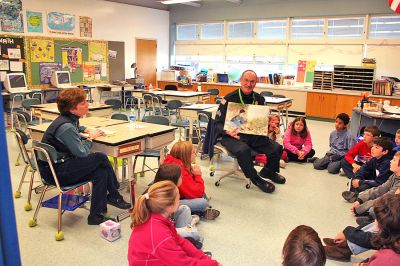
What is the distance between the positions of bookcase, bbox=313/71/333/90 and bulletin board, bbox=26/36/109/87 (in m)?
6.13

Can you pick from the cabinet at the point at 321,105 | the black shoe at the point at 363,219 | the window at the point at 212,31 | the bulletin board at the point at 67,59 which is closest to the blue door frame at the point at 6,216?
the black shoe at the point at 363,219

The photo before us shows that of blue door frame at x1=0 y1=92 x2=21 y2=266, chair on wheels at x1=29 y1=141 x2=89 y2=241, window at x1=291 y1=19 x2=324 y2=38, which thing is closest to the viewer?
blue door frame at x1=0 y1=92 x2=21 y2=266

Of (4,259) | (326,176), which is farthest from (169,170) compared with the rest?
(326,176)

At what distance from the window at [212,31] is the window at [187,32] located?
0.34 meters

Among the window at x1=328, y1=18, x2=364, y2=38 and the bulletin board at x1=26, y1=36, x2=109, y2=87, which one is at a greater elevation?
the window at x1=328, y1=18, x2=364, y2=38

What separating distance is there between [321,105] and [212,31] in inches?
189

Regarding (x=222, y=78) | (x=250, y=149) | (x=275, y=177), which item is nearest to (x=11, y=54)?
(x=222, y=78)

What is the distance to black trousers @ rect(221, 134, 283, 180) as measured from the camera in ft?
13.4

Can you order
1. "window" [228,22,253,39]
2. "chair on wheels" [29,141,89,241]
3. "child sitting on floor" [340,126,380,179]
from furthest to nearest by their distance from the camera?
"window" [228,22,253,39], "child sitting on floor" [340,126,380,179], "chair on wheels" [29,141,89,241]

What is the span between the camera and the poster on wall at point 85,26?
966 cm

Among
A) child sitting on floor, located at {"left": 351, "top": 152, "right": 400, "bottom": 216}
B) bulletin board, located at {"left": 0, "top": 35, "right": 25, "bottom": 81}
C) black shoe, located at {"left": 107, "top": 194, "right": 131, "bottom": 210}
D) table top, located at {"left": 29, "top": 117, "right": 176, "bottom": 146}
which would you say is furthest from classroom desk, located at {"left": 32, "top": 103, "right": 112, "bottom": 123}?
child sitting on floor, located at {"left": 351, "top": 152, "right": 400, "bottom": 216}

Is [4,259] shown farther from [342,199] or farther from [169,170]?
[342,199]

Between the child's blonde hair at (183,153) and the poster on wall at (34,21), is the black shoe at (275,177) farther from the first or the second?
the poster on wall at (34,21)

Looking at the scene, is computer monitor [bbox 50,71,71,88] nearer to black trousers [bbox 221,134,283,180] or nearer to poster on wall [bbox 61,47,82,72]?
poster on wall [bbox 61,47,82,72]
